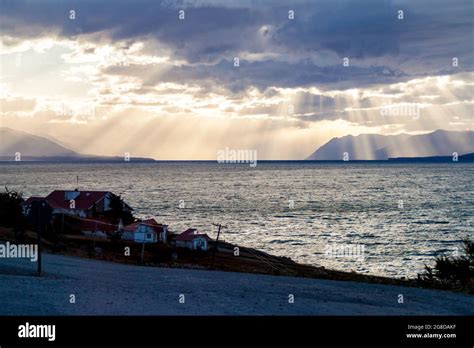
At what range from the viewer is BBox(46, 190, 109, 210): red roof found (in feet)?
203

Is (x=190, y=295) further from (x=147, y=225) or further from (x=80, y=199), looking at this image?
(x=80, y=199)

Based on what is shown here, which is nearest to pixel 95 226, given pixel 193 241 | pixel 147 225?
pixel 147 225

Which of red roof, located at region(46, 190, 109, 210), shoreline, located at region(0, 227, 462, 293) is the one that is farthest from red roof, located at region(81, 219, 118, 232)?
red roof, located at region(46, 190, 109, 210)

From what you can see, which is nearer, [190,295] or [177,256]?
[190,295]

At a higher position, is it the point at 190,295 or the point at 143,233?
the point at 190,295

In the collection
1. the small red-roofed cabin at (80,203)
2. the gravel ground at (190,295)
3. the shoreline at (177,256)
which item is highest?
the small red-roofed cabin at (80,203)

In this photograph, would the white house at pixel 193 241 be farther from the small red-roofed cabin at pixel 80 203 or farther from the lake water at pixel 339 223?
the small red-roofed cabin at pixel 80 203

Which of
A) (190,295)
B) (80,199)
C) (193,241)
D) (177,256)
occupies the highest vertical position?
(80,199)

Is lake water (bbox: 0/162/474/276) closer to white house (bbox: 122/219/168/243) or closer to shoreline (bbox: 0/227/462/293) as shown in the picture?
shoreline (bbox: 0/227/462/293)

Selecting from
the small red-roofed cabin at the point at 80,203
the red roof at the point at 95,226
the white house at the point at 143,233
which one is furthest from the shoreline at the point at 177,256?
the small red-roofed cabin at the point at 80,203

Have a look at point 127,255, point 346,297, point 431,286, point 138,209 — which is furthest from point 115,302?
point 138,209

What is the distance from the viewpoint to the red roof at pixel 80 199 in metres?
61.9

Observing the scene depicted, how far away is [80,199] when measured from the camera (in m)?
63.6
